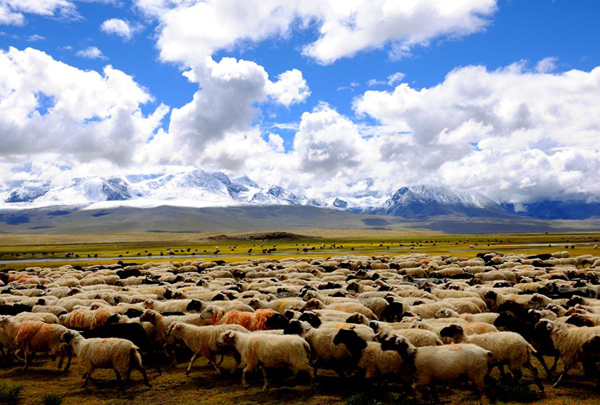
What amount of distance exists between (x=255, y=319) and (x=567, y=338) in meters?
10.00

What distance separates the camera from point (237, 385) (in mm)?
12453

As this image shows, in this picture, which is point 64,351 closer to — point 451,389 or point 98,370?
point 98,370

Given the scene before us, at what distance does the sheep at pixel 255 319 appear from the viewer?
48.1 ft

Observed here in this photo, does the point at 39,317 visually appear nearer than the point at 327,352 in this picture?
No

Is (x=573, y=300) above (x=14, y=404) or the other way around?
above

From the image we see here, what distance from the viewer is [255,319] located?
607 inches

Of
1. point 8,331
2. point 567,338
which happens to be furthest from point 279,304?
point 567,338

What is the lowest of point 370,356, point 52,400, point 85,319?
point 52,400

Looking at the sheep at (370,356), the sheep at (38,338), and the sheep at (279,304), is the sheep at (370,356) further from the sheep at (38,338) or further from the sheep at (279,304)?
the sheep at (38,338)

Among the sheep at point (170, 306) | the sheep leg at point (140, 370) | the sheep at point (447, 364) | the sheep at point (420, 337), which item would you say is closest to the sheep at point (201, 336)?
the sheep leg at point (140, 370)

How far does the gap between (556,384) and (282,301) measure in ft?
35.9

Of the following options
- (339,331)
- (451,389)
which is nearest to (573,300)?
(451,389)

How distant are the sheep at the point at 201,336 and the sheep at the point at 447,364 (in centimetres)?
559

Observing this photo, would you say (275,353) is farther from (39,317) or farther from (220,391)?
(39,317)
